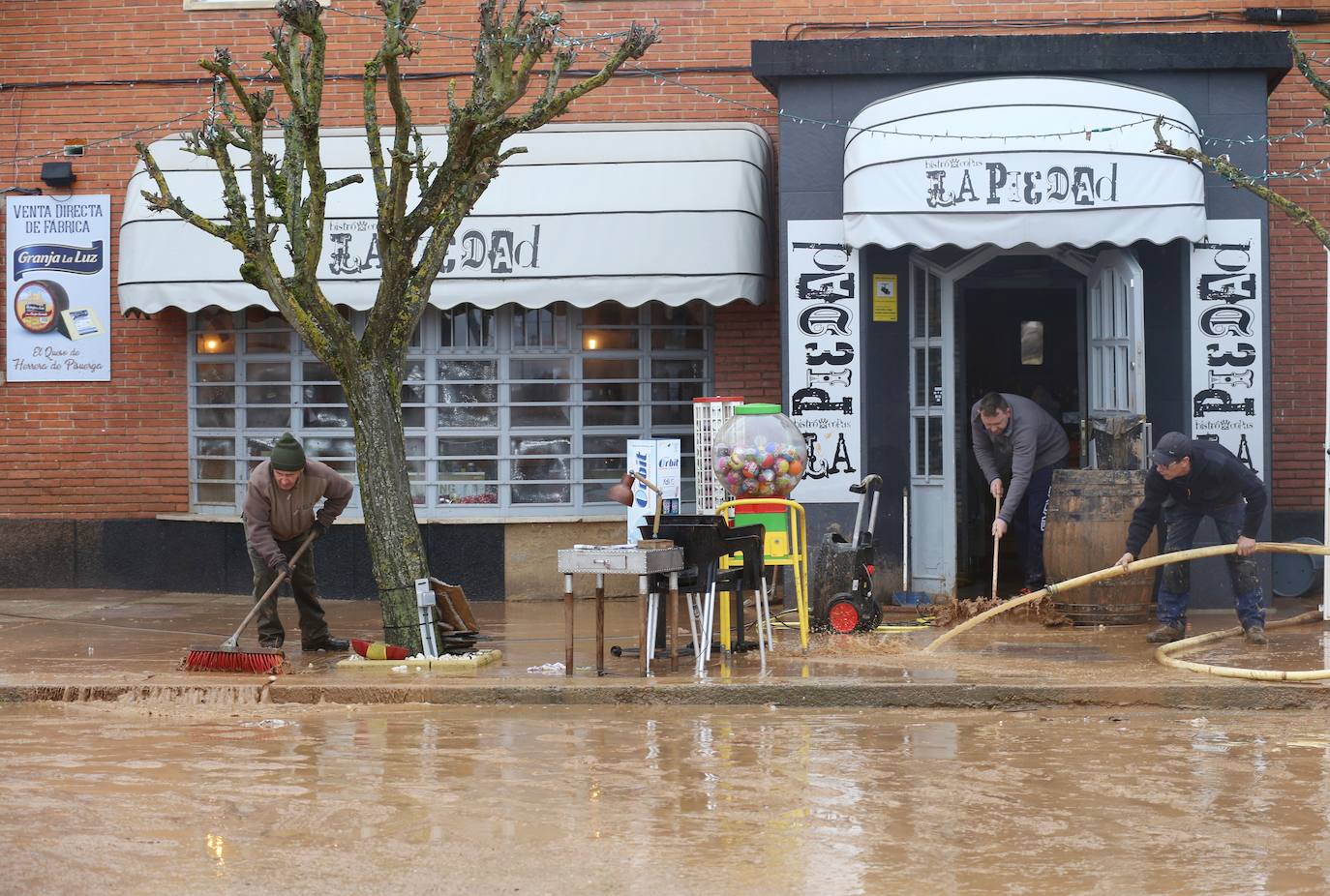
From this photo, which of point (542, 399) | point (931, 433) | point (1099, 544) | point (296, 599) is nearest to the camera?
point (296, 599)

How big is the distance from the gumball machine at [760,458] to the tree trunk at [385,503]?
2.18 meters

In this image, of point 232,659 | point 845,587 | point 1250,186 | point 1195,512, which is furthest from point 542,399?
point 1250,186

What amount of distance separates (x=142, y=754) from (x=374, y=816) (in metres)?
1.93

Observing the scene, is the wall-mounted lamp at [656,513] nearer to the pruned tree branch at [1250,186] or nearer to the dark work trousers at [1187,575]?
the dark work trousers at [1187,575]

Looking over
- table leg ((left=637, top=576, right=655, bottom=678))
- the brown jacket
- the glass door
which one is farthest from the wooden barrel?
the brown jacket

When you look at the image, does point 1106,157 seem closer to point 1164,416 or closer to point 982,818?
point 1164,416

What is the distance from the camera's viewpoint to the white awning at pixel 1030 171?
11.8 metres

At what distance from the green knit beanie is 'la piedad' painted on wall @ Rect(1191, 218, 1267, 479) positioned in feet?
22.1

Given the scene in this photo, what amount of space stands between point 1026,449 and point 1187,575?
1.72m

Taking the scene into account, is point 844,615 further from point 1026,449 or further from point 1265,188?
point 1265,188

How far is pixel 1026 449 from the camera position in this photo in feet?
40.9

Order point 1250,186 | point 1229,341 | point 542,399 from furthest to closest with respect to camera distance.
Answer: point 542,399 → point 1229,341 → point 1250,186

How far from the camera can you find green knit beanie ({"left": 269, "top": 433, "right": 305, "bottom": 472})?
10.7 m

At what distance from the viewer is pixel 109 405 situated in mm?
14914
